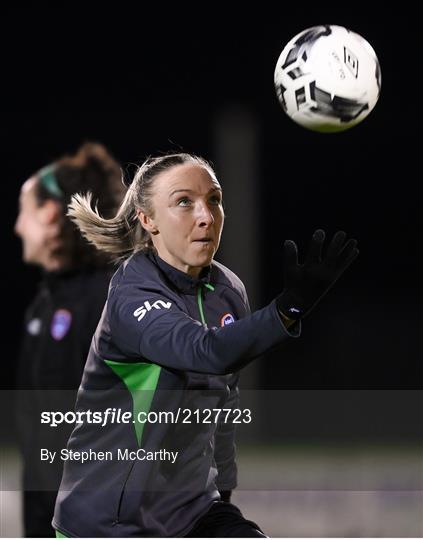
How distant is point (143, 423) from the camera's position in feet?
11.0

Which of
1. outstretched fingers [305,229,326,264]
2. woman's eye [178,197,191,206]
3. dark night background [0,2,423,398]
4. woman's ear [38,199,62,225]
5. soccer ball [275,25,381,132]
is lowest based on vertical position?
outstretched fingers [305,229,326,264]

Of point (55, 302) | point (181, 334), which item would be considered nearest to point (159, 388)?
point (181, 334)

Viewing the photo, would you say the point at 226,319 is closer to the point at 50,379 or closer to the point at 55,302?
the point at 50,379

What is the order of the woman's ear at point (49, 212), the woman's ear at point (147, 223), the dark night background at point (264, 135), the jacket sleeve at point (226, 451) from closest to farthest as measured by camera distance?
the woman's ear at point (147, 223)
the jacket sleeve at point (226, 451)
the woman's ear at point (49, 212)
the dark night background at point (264, 135)

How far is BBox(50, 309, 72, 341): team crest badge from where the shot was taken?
488cm

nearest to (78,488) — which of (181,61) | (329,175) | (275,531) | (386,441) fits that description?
(275,531)

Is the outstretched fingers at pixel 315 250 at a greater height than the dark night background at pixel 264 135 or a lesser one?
lesser

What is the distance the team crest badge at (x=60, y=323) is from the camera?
4.88 meters

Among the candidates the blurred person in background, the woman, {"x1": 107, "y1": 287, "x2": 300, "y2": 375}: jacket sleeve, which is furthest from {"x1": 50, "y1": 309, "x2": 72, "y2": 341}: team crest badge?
{"x1": 107, "y1": 287, "x2": 300, "y2": 375}: jacket sleeve

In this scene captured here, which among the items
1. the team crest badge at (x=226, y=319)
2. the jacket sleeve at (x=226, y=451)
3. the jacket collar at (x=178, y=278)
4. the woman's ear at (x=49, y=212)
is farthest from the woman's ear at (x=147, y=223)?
the woman's ear at (x=49, y=212)

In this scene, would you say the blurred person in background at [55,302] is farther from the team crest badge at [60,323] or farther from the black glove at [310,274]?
the black glove at [310,274]

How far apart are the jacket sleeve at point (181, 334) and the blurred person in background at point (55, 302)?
4.97 ft

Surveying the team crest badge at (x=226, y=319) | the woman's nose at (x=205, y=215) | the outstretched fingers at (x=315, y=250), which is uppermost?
the woman's nose at (x=205, y=215)

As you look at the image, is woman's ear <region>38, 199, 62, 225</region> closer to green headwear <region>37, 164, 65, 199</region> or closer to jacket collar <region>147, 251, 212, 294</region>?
green headwear <region>37, 164, 65, 199</region>
